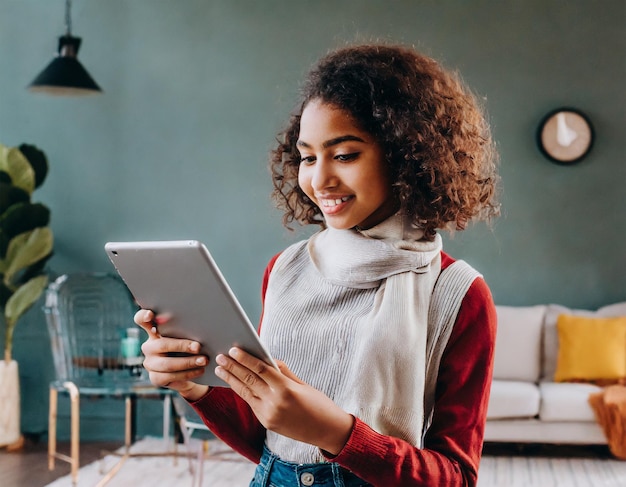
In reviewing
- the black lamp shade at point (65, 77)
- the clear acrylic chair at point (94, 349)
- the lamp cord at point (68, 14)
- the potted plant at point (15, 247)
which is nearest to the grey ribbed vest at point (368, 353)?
the clear acrylic chair at point (94, 349)

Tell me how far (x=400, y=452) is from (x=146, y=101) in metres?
4.49

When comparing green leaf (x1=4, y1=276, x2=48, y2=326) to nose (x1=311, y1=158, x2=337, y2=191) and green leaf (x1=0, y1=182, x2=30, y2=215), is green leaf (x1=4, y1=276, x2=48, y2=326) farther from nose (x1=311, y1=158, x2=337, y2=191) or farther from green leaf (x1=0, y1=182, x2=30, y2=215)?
nose (x1=311, y1=158, x2=337, y2=191)

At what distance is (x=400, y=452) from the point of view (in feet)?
3.48

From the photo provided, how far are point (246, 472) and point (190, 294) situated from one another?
3.42 meters

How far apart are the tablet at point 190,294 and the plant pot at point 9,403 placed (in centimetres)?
385

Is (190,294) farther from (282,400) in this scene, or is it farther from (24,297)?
(24,297)

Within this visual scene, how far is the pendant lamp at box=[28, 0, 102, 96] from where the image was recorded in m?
4.48

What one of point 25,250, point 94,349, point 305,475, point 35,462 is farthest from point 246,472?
point 305,475

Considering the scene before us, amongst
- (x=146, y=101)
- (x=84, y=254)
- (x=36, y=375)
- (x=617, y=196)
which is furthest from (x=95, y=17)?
Result: (x=617, y=196)

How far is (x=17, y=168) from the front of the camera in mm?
4672

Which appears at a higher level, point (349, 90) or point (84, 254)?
point (349, 90)

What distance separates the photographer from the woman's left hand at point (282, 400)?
97cm

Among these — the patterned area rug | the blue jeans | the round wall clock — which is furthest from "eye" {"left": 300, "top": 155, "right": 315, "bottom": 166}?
the round wall clock

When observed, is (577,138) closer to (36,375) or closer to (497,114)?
(497,114)
